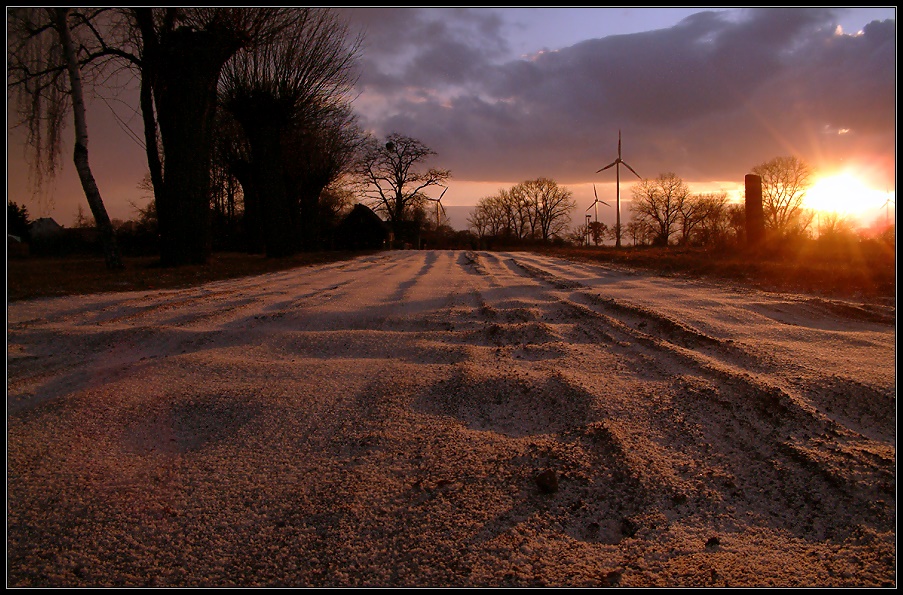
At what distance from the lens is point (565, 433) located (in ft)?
7.09

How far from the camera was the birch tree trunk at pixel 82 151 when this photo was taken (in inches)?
419

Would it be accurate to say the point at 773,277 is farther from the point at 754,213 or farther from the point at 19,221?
the point at 19,221

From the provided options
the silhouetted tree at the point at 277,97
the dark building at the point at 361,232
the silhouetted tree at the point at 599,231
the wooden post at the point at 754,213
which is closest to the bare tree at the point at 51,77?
the silhouetted tree at the point at 277,97

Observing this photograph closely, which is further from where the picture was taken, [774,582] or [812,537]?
[812,537]

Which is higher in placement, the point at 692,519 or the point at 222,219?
the point at 222,219

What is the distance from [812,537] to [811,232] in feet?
47.3

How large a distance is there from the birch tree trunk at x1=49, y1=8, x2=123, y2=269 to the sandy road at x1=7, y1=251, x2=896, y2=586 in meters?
9.31

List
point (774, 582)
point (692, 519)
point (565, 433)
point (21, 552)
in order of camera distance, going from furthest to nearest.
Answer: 1. point (565, 433)
2. point (692, 519)
3. point (21, 552)
4. point (774, 582)

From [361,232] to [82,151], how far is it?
1224 inches

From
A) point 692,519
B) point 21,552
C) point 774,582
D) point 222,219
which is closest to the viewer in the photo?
point 774,582

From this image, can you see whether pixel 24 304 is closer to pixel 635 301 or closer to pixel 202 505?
pixel 202 505

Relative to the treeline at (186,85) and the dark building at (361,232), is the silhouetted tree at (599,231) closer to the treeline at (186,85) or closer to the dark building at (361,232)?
the dark building at (361,232)

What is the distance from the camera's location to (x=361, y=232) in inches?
1662

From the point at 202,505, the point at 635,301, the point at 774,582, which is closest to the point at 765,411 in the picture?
the point at 774,582
